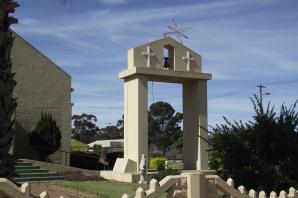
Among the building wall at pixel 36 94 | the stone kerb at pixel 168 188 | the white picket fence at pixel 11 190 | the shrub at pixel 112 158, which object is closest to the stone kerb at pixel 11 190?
the white picket fence at pixel 11 190

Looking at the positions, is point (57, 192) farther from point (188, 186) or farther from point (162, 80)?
point (162, 80)

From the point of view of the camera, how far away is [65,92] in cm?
2906

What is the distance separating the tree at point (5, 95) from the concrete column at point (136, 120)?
484 inches

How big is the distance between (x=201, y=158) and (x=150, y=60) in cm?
562

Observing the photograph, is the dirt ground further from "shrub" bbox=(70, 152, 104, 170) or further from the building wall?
"shrub" bbox=(70, 152, 104, 170)

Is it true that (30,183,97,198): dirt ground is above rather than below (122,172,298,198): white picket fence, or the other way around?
below

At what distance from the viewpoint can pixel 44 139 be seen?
26.0 m

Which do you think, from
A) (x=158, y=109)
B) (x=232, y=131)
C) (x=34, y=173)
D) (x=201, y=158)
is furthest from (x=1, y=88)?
(x=158, y=109)

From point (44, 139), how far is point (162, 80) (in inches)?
294

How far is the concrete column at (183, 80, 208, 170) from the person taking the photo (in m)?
23.8

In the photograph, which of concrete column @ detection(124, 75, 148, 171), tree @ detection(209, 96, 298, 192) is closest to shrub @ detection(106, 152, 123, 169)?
concrete column @ detection(124, 75, 148, 171)

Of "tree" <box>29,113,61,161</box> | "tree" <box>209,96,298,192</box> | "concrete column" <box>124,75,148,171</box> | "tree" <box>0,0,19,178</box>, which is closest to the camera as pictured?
"tree" <box>0,0,19,178</box>

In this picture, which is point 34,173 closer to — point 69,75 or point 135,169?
point 135,169

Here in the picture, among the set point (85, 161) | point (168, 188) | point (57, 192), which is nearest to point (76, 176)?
point (57, 192)
